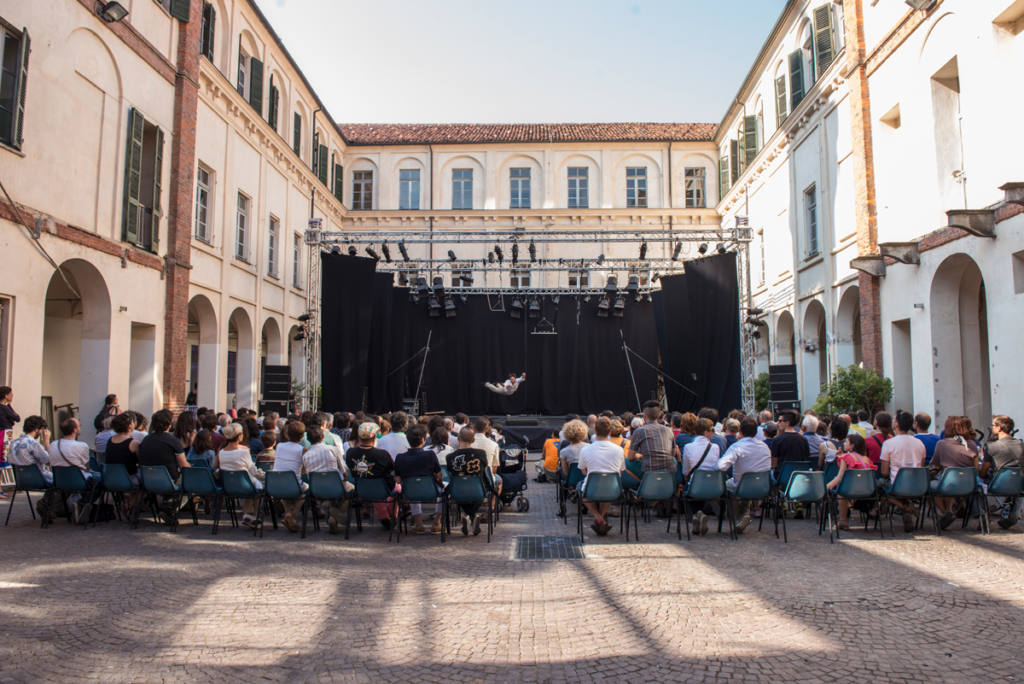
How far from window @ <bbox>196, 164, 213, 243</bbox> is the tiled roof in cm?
1112

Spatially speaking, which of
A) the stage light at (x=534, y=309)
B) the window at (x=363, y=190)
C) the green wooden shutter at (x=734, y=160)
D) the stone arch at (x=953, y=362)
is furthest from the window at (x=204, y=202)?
the green wooden shutter at (x=734, y=160)

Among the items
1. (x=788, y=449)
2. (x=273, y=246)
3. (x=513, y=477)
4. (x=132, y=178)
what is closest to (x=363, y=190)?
(x=273, y=246)

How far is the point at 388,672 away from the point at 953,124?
41.2ft

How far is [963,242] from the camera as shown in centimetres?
1038

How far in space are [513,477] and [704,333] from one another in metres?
9.50

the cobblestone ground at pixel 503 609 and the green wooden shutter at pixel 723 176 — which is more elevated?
the green wooden shutter at pixel 723 176

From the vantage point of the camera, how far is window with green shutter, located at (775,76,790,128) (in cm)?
1780

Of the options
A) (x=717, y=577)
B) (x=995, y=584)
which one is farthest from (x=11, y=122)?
(x=995, y=584)

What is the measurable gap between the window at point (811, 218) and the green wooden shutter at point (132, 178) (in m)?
15.2

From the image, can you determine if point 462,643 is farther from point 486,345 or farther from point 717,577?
point 486,345

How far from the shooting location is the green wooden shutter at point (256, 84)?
57.0 ft

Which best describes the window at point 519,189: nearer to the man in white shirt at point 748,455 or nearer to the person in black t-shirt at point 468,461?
the man in white shirt at point 748,455

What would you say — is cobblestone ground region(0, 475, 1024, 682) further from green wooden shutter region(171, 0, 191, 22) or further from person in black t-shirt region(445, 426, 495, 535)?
green wooden shutter region(171, 0, 191, 22)

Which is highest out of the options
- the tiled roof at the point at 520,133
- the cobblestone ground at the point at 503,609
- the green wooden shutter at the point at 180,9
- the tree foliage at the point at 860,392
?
the tiled roof at the point at 520,133
